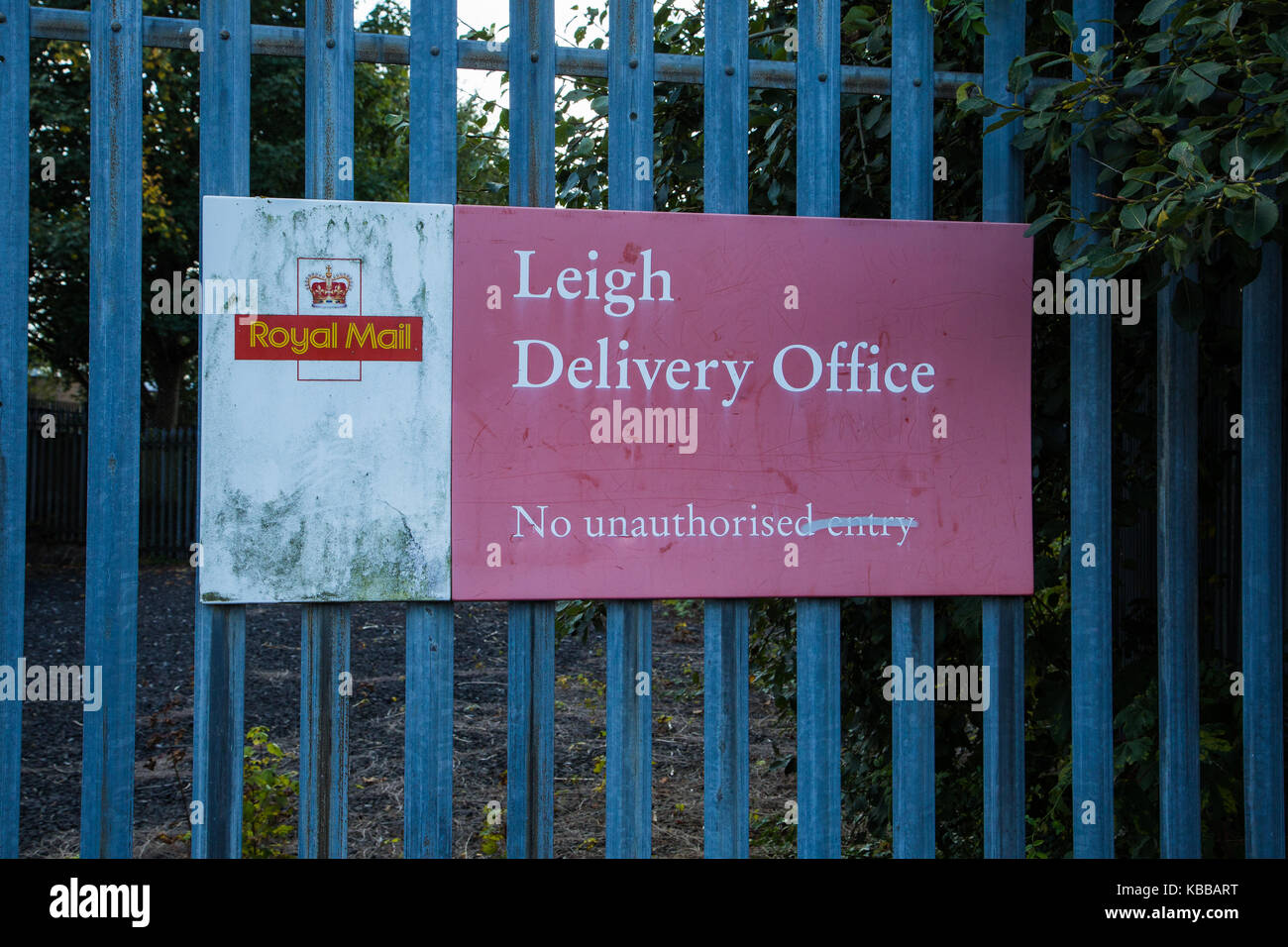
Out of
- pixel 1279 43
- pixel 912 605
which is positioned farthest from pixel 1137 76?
pixel 912 605

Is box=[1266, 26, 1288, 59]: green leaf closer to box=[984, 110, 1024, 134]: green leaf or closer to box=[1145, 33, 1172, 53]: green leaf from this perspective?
box=[1145, 33, 1172, 53]: green leaf

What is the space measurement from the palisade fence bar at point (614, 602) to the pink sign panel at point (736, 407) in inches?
4.4

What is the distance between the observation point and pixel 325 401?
267 centimetres

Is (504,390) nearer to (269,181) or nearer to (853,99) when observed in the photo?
(853,99)

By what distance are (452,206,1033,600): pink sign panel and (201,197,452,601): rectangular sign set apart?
0.10m

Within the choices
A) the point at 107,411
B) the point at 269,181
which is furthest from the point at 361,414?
the point at 269,181

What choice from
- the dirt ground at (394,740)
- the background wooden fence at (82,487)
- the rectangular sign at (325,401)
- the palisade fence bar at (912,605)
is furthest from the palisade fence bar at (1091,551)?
the background wooden fence at (82,487)

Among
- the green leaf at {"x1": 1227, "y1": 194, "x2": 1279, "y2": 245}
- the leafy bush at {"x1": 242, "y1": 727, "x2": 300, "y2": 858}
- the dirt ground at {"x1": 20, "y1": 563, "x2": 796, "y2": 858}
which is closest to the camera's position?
the green leaf at {"x1": 1227, "y1": 194, "x2": 1279, "y2": 245}

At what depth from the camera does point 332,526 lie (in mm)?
2684

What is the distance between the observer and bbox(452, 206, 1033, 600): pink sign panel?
273cm

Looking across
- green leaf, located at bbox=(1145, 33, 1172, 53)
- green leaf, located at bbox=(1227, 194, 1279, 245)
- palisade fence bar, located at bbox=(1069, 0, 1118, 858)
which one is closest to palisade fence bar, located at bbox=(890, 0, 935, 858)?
palisade fence bar, located at bbox=(1069, 0, 1118, 858)

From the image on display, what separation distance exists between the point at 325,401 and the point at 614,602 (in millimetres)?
952

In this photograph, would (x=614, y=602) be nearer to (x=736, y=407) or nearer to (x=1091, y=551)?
(x=736, y=407)
